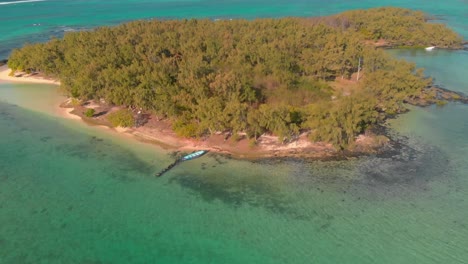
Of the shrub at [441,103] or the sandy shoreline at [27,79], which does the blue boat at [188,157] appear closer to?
Answer: the shrub at [441,103]

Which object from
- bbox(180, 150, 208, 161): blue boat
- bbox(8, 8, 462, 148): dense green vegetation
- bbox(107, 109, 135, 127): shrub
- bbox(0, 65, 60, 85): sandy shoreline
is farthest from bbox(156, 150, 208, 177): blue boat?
bbox(0, 65, 60, 85): sandy shoreline

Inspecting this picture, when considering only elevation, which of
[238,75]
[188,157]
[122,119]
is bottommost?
[188,157]

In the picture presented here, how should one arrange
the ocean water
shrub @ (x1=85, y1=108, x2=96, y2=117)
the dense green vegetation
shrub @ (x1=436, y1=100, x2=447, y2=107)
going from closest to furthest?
the ocean water
the dense green vegetation
shrub @ (x1=85, y1=108, x2=96, y2=117)
shrub @ (x1=436, y1=100, x2=447, y2=107)

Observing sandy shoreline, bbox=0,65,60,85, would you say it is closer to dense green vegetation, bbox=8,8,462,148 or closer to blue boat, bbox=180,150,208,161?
dense green vegetation, bbox=8,8,462,148

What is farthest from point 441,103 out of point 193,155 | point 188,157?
point 188,157

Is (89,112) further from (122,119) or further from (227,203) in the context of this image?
(227,203)

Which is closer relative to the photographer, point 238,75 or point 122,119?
point 122,119
